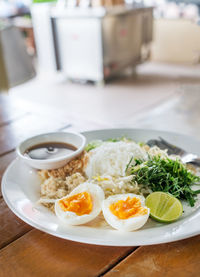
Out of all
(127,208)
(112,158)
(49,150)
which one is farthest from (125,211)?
(49,150)

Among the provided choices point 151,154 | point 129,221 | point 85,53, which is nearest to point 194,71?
point 85,53

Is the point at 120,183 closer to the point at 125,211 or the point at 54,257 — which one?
the point at 125,211

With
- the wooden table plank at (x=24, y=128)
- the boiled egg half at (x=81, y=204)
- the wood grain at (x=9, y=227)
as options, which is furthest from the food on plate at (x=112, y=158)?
the wooden table plank at (x=24, y=128)

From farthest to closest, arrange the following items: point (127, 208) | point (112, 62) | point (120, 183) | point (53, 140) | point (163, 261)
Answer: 1. point (112, 62)
2. point (53, 140)
3. point (120, 183)
4. point (127, 208)
5. point (163, 261)

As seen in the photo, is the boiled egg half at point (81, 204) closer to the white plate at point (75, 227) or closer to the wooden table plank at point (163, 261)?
the white plate at point (75, 227)

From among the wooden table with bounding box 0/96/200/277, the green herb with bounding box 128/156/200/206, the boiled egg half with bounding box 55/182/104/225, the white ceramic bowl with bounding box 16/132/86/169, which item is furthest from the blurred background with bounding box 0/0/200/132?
the wooden table with bounding box 0/96/200/277

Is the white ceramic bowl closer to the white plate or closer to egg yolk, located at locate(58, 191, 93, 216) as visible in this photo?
the white plate
